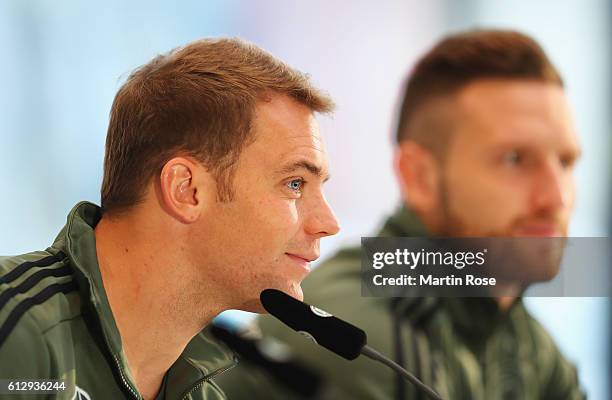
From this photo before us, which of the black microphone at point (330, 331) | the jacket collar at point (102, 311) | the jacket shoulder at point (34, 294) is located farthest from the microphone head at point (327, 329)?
the jacket shoulder at point (34, 294)

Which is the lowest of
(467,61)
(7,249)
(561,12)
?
(7,249)

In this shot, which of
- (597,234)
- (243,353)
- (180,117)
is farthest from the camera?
(597,234)

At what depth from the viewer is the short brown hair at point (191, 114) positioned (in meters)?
1.47

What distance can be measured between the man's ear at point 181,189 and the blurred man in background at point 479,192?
0.58 m

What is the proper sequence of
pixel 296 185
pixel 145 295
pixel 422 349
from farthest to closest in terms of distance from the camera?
pixel 422 349
pixel 296 185
pixel 145 295

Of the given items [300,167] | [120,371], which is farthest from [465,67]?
[120,371]

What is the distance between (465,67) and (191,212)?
90cm

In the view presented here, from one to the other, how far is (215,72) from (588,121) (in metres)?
1.03

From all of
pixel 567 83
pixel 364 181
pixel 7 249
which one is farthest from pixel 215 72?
pixel 567 83

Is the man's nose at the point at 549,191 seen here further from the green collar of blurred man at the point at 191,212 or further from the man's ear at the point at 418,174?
the green collar of blurred man at the point at 191,212

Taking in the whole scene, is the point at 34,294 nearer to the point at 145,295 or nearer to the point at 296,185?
the point at 145,295

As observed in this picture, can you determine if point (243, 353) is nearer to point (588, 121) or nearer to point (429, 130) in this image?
point (429, 130)

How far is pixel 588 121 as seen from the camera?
2.02m

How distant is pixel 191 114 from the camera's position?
4.83ft
